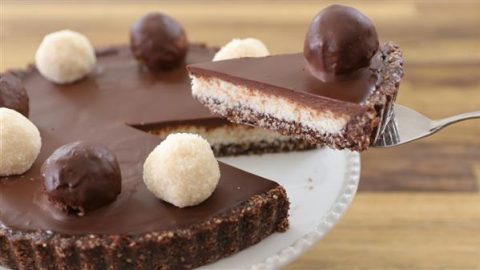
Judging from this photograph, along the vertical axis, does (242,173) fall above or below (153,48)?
below

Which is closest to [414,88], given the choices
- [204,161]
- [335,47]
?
[335,47]

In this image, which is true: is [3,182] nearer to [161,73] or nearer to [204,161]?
[204,161]

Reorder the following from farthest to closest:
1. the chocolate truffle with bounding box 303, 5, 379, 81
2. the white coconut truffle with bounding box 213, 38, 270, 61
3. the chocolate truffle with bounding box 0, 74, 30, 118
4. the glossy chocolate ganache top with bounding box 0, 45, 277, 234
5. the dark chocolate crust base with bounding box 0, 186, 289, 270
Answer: the white coconut truffle with bounding box 213, 38, 270, 61
the chocolate truffle with bounding box 0, 74, 30, 118
the chocolate truffle with bounding box 303, 5, 379, 81
the glossy chocolate ganache top with bounding box 0, 45, 277, 234
the dark chocolate crust base with bounding box 0, 186, 289, 270

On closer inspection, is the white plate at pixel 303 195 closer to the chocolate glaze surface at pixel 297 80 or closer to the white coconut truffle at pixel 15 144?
the chocolate glaze surface at pixel 297 80

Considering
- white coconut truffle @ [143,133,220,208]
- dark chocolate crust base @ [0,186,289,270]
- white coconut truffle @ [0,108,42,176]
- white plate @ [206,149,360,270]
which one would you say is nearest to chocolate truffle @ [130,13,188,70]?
white plate @ [206,149,360,270]

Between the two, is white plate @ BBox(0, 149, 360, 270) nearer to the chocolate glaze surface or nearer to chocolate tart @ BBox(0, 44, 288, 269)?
chocolate tart @ BBox(0, 44, 288, 269)

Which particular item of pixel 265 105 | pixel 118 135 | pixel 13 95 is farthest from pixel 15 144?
pixel 265 105

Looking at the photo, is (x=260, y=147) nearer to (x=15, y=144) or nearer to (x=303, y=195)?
(x=303, y=195)
